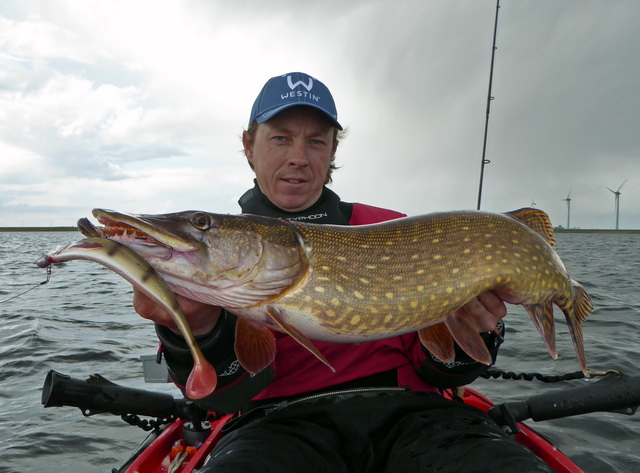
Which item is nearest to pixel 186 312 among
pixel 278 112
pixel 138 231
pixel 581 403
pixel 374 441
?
pixel 138 231

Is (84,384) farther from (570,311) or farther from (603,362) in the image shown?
(603,362)

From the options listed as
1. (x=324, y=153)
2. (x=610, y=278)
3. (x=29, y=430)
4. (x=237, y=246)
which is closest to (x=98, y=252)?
(x=237, y=246)

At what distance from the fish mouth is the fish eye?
0.31 feet

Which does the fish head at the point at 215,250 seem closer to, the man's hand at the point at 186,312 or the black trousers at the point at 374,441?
the man's hand at the point at 186,312

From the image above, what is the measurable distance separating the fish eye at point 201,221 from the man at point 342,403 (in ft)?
0.96

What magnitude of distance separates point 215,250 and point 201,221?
0.42 feet

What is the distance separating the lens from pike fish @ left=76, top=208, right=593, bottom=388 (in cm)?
162

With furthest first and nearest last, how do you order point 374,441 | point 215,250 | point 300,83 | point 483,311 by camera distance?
point 300,83
point 483,311
point 374,441
point 215,250

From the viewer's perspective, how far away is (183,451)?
2562 mm

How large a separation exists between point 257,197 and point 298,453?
59.3 inches

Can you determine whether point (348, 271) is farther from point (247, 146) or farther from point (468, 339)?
point (247, 146)

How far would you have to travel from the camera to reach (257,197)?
275 cm

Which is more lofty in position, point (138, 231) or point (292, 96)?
point (292, 96)

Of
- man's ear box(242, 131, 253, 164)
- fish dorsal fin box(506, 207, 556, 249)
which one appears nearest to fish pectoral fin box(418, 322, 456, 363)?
fish dorsal fin box(506, 207, 556, 249)
